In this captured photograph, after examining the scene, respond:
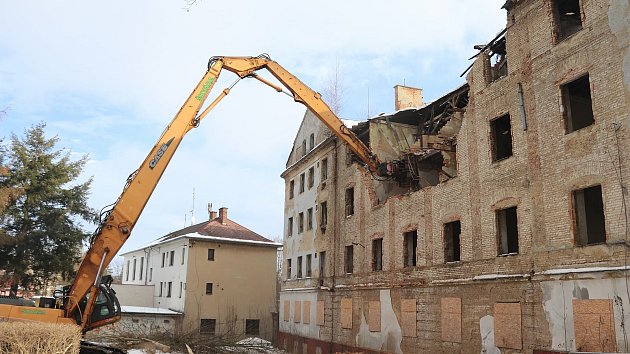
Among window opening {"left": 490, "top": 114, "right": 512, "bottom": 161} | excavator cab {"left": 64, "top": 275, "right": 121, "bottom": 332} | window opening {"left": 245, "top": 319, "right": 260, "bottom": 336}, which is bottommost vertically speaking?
window opening {"left": 245, "top": 319, "right": 260, "bottom": 336}

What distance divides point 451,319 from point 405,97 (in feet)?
47.5

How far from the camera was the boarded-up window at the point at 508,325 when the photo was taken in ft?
46.8

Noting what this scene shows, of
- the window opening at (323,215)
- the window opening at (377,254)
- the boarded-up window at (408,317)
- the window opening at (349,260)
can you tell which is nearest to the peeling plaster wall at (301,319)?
the window opening at (323,215)

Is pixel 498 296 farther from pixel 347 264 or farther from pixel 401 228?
pixel 347 264

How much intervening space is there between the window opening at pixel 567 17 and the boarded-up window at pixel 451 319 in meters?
8.35

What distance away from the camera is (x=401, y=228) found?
20.5 metres

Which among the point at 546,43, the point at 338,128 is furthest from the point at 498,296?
the point at 338,128

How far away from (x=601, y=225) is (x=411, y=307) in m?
7.18

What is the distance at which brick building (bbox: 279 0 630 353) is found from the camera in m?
12.4

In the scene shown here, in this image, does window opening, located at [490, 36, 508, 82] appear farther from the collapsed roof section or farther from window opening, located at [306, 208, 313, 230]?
window opening, located at [306, 208, 313, 230]

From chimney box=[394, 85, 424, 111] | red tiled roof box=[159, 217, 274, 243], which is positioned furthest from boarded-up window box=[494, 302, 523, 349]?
red tiled roof box=[159, 217, 274, 243]

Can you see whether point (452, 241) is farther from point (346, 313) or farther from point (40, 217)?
point (40, 217)

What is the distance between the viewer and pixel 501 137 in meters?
16.7

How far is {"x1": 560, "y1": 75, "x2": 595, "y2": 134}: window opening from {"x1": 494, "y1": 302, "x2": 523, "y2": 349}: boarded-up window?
4940 mm
